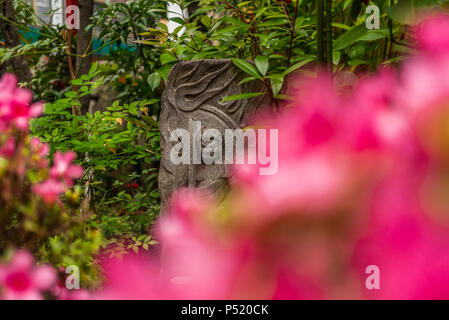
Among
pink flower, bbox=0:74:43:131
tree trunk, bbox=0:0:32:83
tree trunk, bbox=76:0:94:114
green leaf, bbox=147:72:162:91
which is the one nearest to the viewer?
pink flower, bbox=0:74:43:131

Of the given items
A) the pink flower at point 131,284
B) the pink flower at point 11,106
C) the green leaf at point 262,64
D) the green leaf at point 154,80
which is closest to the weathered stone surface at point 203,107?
the green leaf at point 154,80

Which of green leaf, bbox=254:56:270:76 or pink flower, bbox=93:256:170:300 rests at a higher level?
green leaf, bbox=254:56:270:76

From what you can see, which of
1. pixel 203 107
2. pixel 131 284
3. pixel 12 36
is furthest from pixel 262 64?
pixel 12 36

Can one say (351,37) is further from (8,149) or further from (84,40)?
(84,40)

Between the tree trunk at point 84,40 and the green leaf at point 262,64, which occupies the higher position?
the tree trunk at point 84,40

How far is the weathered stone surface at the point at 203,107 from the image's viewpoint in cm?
163

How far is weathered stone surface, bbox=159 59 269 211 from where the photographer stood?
5.35ft

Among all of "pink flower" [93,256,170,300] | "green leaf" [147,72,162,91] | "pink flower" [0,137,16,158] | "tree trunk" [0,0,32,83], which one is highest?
"tree trunk" [0,0,32,83]

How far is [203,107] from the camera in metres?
1.70

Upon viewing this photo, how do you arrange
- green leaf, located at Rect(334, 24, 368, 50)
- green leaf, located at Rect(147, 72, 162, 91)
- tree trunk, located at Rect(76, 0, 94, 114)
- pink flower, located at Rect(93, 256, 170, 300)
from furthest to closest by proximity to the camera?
tree trunk, located at Rect(76, 0, 94, 114) < green leaf, located at Rect(147, 72, 162, 91) < green leaf, located at Rect(334, 24, 368, 50) < pink flower, located at Rect(93, 256, 170, 300)

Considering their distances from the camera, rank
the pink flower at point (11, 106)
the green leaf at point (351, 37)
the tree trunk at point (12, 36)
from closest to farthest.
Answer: the pink flower at point (11, 106)
the green leaf at point (351, 37)
the tree trunk at point (12, 36)

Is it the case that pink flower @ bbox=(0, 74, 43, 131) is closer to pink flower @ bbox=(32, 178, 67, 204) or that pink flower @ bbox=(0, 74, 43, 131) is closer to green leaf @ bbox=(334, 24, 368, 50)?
pink flower @ bbox=(32, 178, 67, 204)

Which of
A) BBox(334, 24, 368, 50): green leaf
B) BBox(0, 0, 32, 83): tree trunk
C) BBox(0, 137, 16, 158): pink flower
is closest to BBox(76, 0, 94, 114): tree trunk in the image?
BBox(0, 0, 32, 83): tree trunk

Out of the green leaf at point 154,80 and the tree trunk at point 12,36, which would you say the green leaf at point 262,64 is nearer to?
the green leaf at point 154,80
